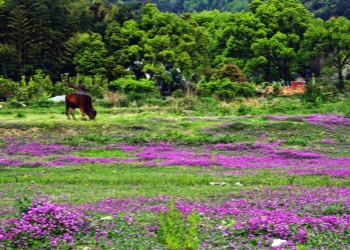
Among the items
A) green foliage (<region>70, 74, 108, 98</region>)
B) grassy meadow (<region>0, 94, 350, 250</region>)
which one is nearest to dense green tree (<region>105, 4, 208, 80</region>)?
green foliage (<region>70, 74, 108, 98</region>)

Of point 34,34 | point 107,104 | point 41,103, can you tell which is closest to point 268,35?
point 34,34

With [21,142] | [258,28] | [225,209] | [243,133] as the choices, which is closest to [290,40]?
[258,28]

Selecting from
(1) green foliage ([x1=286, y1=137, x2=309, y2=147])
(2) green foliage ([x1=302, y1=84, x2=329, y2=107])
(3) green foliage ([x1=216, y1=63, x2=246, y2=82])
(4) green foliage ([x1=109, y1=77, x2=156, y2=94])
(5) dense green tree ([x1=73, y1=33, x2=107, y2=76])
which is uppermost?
(5) dense green tree ([x1=73, y1=33, x2=107, y2=76])

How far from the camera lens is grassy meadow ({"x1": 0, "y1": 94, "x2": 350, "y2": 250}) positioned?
21.9ft

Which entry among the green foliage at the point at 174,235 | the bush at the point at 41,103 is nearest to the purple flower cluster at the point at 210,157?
the green foliage at the point at 174,235

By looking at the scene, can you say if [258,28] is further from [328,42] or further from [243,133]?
[243,133]

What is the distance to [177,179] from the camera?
11648 millimetres

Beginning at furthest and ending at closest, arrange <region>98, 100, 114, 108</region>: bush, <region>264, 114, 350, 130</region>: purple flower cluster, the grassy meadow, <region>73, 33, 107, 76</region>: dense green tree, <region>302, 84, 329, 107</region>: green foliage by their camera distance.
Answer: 1. <region>73, 33, 107, 76</region>: dense green tree
2. <region>302, 84, 329, 107</region>: green foliage
3. <region>98, 100, 114, 108</region>: bush
4. <region>264, 114, 350, 130</region>: purple flower cluster
5. the grassy meadow

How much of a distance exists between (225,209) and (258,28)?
4336 cm

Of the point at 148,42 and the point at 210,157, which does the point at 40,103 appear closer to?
the point at 148,42

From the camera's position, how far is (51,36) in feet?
142

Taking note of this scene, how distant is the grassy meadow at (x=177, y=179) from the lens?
6680 mm

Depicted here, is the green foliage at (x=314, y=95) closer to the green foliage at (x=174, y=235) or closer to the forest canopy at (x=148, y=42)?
the forest canopy at (x=148, y=42)

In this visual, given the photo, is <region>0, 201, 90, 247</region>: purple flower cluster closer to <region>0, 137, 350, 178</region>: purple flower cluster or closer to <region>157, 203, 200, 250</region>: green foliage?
<region>157, 203, 200, 250</region>: green foliage
